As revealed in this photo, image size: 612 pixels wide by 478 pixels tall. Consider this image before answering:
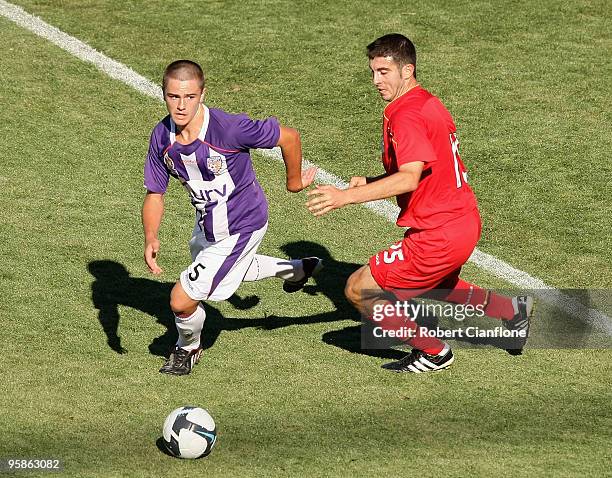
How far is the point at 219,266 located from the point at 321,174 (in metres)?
3.47

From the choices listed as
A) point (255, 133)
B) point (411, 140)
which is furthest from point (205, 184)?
point (411, 140)

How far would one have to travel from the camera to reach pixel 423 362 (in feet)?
27.9

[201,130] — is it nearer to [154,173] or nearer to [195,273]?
[154,173]

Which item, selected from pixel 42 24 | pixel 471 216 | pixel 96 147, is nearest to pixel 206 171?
pixel 471 216

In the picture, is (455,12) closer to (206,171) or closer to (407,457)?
(206,171)

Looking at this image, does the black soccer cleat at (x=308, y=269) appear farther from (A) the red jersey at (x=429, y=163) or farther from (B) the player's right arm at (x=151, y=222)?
(B) the player's right arm at (x=151, y=222)

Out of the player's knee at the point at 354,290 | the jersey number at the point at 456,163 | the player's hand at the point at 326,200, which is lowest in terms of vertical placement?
the player's knee at the point at 354,290

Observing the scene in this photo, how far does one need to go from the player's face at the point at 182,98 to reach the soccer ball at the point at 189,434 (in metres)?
1.96

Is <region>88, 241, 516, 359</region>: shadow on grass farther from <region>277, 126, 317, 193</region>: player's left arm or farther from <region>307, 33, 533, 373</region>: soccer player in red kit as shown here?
<region>277, 126, 317, 193</region>: player's left arm

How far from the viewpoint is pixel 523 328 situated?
8.84 m

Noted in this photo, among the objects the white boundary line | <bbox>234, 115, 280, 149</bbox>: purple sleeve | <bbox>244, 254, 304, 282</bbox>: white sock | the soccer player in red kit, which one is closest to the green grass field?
the white boundary line

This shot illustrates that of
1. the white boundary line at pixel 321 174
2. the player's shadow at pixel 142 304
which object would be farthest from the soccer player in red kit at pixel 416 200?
the white boundary line at pixel 321 174

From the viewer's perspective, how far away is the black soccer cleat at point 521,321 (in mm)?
8812

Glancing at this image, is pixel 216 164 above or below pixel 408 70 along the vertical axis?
below
